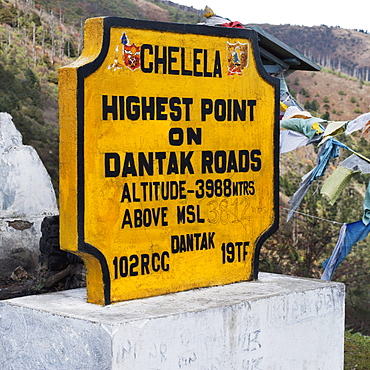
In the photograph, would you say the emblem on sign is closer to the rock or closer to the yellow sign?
the yellow sign

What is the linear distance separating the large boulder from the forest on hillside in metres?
4.46

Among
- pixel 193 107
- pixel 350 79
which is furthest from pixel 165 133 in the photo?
pixel 350 79

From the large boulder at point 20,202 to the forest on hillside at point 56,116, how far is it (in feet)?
14.6

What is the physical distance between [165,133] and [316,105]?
41.6 meters

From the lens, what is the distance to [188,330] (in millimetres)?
4500

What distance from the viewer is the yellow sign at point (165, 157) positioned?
450 centimetres

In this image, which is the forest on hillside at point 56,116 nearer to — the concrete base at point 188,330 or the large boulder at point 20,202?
the concrete base at point 188,330

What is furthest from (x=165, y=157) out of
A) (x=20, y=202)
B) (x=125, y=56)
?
(x=20, y=202)

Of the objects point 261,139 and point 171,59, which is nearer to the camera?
point 171,59

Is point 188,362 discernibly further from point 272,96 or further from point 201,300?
point 272,96

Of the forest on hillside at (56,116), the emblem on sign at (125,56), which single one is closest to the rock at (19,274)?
the forest on hillside at (56,116)

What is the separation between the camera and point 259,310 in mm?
4926

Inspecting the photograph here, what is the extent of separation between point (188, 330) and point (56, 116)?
883 inches

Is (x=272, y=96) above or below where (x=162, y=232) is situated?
above
